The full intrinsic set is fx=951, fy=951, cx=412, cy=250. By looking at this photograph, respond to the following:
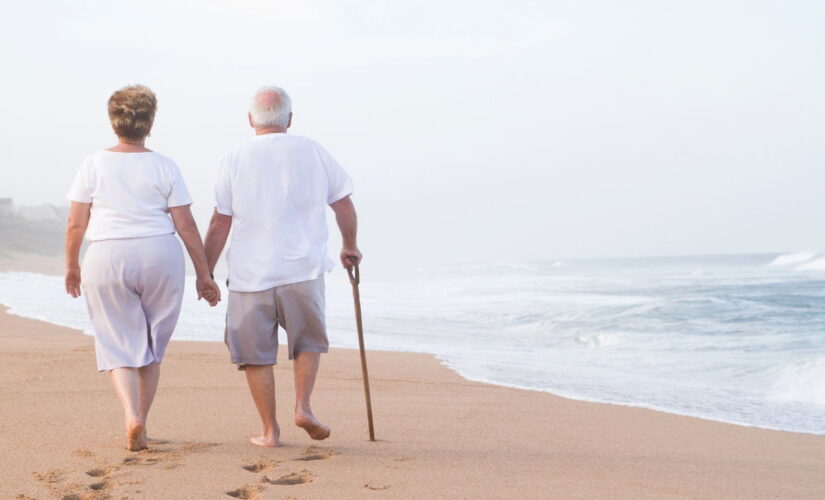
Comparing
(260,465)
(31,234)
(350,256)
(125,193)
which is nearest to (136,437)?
(260,465)

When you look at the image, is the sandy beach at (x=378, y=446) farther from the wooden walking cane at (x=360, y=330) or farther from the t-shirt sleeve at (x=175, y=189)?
the t-shirt sleeve at (x=175, y=189)

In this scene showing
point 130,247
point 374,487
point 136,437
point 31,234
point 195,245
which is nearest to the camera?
point 374,487

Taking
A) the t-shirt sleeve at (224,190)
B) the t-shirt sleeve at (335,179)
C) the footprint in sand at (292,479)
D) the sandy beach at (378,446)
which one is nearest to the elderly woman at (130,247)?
the t-shirt sleeve at (224,190)

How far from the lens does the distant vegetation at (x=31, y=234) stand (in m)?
56.4

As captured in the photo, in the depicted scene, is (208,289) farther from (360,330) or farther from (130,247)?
(360,330)

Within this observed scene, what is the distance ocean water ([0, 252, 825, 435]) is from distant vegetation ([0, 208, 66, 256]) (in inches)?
1436

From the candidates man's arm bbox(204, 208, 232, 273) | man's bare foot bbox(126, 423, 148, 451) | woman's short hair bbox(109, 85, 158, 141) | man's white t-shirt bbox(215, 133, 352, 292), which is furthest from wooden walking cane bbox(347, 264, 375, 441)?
woman's short hair bbox(109, 85, 158, 141)

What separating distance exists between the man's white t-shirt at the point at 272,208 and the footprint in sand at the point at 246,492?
3.49 ft

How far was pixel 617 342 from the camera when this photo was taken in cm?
1306

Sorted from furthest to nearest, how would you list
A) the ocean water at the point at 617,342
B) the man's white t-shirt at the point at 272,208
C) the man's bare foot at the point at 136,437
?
the ocean water at the point at 617,342, the man's white t-shirt at the point at 272,208, the man's bare foot at the point at 136,437

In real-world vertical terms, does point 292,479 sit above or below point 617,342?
above

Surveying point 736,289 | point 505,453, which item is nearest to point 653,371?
point 505,453

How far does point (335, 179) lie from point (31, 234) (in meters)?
64.3

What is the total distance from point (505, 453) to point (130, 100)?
2.43m
